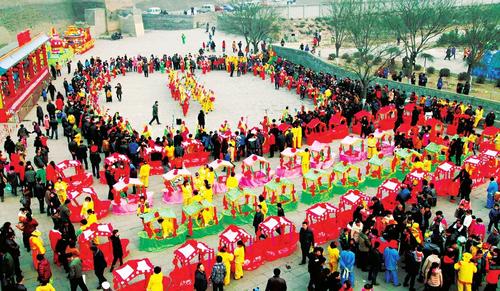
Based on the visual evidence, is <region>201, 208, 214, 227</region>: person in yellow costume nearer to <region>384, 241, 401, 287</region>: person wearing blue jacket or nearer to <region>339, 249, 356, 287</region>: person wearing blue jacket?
<region>339, 249, 356, 287</region>: person wearing blue jacket

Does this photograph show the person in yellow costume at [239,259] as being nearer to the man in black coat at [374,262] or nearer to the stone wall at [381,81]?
the man in black coat at [374,262]

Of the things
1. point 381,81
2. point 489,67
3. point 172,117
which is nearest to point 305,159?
point 172,117

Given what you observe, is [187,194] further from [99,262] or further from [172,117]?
[172,117]

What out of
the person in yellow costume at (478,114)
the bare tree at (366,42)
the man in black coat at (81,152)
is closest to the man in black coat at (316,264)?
the man in black coat at (81,152)

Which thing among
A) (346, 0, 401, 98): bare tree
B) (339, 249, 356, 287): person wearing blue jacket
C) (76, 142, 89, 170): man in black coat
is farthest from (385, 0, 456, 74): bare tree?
(339, 249, 356, 287): person wearing blue jacket

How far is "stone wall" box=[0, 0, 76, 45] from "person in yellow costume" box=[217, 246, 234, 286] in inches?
1438

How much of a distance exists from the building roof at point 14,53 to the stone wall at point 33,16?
12.9 metres

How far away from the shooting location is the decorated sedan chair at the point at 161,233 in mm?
12812

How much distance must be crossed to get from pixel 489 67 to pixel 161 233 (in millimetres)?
28090

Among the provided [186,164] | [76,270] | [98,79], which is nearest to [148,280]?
[76,270]

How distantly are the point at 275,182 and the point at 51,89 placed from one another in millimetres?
18658

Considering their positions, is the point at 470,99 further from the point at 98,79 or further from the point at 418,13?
the point at 98,79

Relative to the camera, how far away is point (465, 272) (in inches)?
399

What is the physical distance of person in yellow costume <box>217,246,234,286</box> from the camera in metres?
10.9
